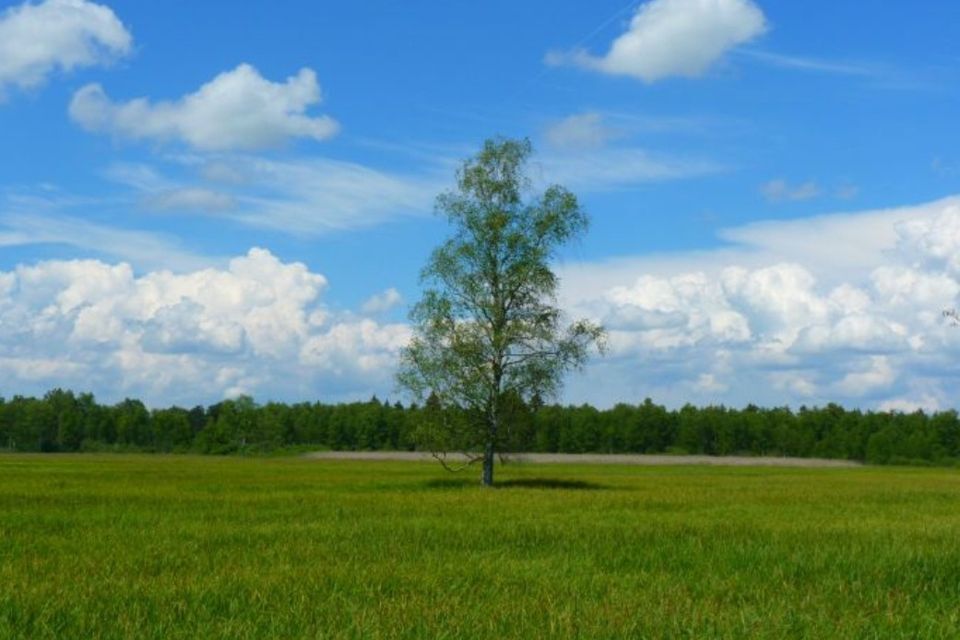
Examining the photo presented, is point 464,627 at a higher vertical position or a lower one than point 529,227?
lower

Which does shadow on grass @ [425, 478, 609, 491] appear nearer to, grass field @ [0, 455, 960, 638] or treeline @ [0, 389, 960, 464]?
grass field @ [0, 455, 960, 638]

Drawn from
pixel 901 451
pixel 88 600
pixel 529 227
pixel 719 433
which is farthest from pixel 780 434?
pixel 88 600

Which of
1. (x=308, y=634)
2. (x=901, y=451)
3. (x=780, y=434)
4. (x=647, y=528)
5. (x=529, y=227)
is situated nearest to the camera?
(x=308, y=634)

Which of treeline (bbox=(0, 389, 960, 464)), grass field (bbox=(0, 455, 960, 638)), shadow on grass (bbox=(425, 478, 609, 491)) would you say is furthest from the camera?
treeline (bbox=(0, 389, 960, 464))

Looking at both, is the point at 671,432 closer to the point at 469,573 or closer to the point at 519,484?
the point at 519,484

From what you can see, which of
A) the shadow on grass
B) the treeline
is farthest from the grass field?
the treeline

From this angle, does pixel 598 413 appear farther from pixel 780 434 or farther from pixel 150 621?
pixel 150 621

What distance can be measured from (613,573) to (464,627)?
5437mm

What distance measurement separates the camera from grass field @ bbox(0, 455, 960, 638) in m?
11.1

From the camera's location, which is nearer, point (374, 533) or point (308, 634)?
point (308, 634)

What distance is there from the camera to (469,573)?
1537 centimetres

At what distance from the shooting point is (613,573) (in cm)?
1573

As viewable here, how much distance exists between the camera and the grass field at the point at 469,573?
36.4 feet

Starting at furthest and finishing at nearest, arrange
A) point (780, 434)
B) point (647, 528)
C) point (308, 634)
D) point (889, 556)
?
point (780, 434) < point (647, 528) < point (889, 556) < point (308, 634)
